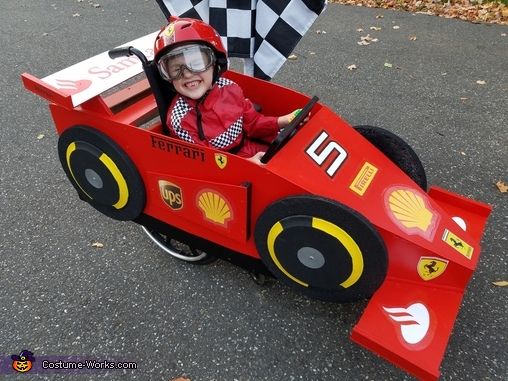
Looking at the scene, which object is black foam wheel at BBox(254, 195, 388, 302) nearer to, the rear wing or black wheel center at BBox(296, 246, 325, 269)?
black wheel center at BBox(296, 246, 325, 269)

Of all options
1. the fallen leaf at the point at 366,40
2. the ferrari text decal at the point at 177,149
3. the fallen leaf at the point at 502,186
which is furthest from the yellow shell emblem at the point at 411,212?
the fallen leaf at the point at 366,40

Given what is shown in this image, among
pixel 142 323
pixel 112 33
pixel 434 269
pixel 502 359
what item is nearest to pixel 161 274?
pixel 142 323

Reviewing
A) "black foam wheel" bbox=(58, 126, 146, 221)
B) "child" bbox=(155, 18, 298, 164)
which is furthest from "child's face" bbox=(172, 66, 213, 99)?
"black foam wheel" bbox=(58, 126, 146, 221)

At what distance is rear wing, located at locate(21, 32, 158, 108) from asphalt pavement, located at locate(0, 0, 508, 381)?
90 centimetres

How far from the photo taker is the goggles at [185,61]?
1.57 meters

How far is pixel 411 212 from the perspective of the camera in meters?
1.59

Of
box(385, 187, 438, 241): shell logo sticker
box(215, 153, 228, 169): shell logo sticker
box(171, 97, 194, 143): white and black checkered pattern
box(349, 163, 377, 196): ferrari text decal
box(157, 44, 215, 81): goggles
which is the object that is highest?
box(157, 44, 215, 81): goggles

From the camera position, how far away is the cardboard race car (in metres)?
1.43

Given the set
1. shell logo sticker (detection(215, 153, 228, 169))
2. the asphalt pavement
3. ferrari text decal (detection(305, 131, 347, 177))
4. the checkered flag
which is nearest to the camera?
shell logo sticker (detection(215, 153, 228, 169))

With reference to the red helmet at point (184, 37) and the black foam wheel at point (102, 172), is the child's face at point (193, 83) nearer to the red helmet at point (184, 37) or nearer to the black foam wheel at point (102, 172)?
the red helmet at point (184, 37)

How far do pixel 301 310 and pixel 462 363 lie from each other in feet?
2.21

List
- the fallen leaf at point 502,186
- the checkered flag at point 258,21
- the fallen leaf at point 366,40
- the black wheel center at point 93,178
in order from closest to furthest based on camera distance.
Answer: the black wheel center at point 93,178 → the checkered flag at point 258,21 → the fallen leaf at point 502,186 → the fallen leaf at point 366,40

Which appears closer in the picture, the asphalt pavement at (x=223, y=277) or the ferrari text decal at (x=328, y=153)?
the ferrari text decal at (x=328, y=153)

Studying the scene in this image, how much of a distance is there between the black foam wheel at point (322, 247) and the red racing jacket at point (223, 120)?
459mm
